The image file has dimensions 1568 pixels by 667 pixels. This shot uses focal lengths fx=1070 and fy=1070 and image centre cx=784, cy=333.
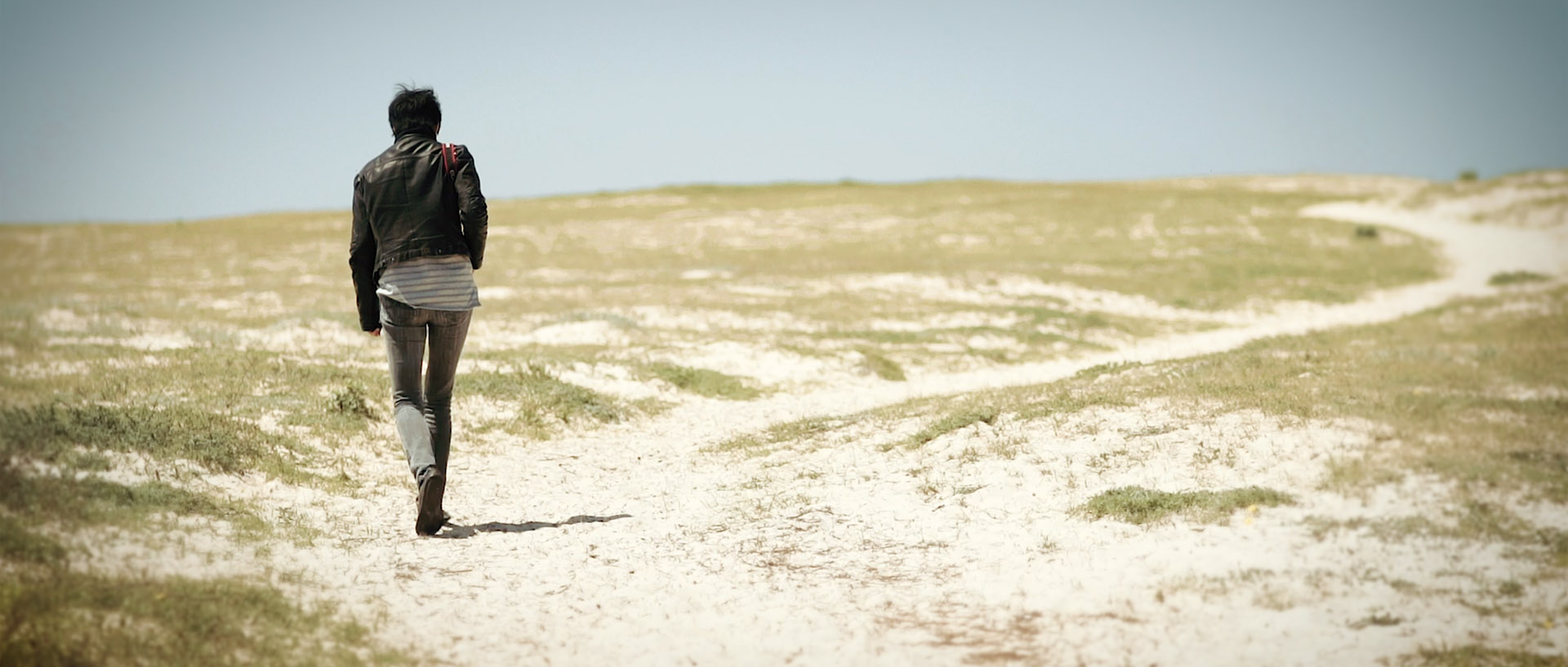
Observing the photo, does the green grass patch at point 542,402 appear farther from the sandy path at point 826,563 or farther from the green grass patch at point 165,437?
the green grass patch at point 165,437

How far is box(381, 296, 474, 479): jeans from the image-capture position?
8.35 m

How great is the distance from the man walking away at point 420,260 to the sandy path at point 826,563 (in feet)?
3.37

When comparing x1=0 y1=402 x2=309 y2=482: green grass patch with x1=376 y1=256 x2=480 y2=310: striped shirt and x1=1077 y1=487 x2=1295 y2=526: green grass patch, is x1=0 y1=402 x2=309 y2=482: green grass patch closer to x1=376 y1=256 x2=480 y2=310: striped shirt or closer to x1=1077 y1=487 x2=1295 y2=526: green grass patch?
x1=376 y1=256 x2=480 y2=310: striped shirt

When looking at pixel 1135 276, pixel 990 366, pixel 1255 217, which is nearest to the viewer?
pixel 990 366

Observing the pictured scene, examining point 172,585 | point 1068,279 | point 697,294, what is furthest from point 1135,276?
point 172,585

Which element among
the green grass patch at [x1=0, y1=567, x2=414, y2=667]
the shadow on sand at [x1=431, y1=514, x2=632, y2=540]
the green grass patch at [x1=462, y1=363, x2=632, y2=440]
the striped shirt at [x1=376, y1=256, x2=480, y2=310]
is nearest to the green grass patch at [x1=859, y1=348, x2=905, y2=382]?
the green grass patch at [x1=462, y1=363, x2=632, y2=440]

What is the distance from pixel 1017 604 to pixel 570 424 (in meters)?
9.46

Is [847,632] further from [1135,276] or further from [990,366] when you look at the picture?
[1135,276]

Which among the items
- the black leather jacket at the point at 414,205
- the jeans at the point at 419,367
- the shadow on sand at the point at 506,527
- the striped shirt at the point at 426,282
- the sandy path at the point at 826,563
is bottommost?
the shadow on sand at the point at 506,527

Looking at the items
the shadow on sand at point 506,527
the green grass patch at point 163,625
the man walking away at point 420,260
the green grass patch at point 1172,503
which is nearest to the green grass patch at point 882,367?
the shadow on sand at point 506,527

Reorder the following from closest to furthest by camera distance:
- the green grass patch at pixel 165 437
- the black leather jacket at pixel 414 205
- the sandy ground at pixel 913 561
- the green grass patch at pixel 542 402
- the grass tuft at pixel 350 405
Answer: the sandy ground at pixel 913 561 < the black leather jacket at pixel 414 205 < the green grass patch at pixel 165 437 < the grass tuft at pixel 350 405 < the green grass patch at pixel 542 402

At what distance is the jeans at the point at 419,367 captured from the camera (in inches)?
329

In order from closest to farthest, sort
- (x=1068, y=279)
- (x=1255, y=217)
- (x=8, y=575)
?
(x=8, y=575) → (x=1068, y=279) → (x=1255, y=217)

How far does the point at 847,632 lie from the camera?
658 cm
